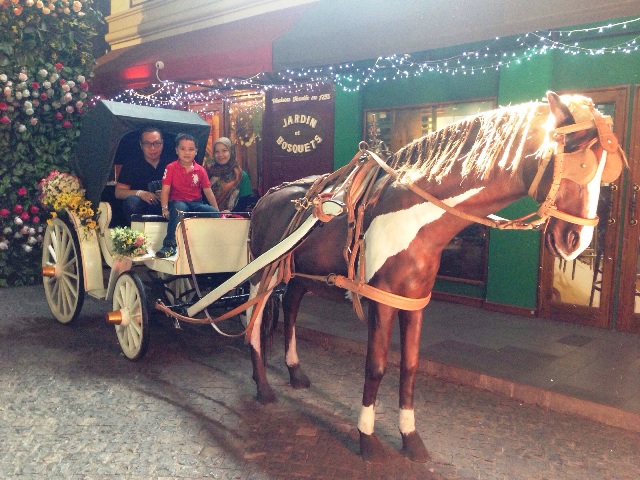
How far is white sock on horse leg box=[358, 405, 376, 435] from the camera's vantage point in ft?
10.6

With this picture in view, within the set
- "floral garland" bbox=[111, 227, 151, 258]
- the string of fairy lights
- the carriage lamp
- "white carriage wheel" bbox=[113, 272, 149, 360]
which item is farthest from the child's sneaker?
the string of fairy lights

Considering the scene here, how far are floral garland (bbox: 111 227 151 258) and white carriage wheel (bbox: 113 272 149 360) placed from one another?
0.26 meters

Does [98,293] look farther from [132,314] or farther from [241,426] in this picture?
[241,426]

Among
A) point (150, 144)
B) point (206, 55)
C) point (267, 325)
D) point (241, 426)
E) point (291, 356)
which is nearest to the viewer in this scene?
point (241, 426)

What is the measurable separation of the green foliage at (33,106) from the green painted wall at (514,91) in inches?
177

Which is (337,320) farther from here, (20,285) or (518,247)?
(20,285)

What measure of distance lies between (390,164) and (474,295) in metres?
Answer: 4.45

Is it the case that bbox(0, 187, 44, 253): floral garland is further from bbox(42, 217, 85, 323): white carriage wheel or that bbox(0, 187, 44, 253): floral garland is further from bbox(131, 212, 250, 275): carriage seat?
bbox(131, 212, 250, 275): carriage seat

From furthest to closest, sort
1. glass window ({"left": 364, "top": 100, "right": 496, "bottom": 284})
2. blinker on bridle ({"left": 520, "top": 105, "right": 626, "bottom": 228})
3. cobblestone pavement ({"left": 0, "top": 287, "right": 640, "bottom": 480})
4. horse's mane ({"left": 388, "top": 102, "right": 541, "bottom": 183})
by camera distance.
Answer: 1. glass window ({"left": 364, "top": 100, "right": 496, "bottom": 284})
2. cobblestone pavement ({"left": 0, "top": 287, "right": 640, "bottom": 480})
3. horse's mane ({"left": 388, "top": 102, "right": 541, "bottom": 183})
4. blinker on bridle ({"left": 520, "top": 105, "right": 626, "bottom": 228})

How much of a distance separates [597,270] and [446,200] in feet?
13.8

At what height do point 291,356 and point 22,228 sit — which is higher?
point 22,228

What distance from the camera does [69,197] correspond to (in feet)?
18.4

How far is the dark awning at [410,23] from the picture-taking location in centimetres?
436

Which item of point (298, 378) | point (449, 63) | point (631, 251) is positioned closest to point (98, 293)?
point (298, 378)
